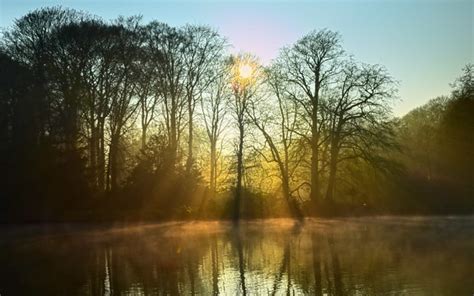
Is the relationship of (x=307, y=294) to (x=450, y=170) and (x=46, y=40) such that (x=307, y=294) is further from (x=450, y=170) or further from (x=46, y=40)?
(x=450, y=170)

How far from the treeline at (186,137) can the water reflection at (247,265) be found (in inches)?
540

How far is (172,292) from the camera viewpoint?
13.2 m

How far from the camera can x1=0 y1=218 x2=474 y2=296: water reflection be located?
13.3 metres

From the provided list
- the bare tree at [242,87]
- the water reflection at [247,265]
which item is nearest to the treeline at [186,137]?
the bare tree at [242,87]

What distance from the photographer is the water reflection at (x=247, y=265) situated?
13.3 m

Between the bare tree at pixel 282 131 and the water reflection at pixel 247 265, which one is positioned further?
the bare tree at pixel 282 131

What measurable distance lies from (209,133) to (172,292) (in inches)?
1594

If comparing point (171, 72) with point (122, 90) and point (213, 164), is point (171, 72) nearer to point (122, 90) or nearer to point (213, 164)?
point (122, 90)

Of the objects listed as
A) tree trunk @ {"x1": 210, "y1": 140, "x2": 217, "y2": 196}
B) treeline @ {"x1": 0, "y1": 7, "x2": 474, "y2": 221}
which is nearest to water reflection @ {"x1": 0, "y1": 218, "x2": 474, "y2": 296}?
treeline @ {"x1": 0, "y1": 7, "x2": 474, "y2": 221}

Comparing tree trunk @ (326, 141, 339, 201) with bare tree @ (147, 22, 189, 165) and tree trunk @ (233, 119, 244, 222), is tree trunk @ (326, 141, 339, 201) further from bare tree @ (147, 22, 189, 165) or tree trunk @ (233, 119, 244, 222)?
bare tree @ (147, 22, 189, 165)

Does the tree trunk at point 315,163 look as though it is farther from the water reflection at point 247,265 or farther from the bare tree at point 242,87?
the water reflection at point 247,265

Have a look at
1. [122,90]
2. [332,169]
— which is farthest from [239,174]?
[122,90]

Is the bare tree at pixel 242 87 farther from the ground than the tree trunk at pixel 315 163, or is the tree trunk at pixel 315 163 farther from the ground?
the bare tree at pixel 242 87

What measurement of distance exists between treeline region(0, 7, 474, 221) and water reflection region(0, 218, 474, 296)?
13.7 metres
